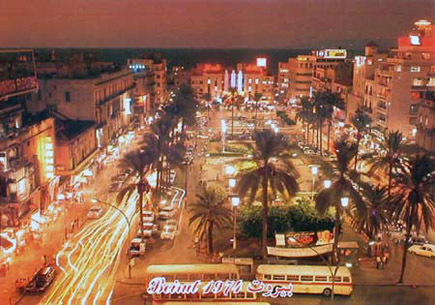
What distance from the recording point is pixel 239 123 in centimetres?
1972

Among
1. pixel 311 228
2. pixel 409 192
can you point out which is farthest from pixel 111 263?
pixel 409 192

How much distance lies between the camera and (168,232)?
7.98 meters

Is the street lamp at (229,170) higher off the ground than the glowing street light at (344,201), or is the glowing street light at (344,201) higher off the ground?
the glowing street light at (344,201)

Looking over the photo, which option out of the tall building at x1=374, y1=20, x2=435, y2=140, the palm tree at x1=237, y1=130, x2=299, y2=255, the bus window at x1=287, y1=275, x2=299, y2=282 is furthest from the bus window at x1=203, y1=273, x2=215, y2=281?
the tall building at x1=374, y1=20, x2=435, y2=140

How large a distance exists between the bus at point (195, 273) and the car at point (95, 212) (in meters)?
3.01

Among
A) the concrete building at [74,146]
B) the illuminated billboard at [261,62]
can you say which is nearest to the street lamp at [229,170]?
the concrete building at [74,146]

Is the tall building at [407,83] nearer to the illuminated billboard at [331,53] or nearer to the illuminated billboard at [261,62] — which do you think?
the illuminated billboard at [331,53]

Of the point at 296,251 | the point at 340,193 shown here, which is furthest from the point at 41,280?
the point at 340,193

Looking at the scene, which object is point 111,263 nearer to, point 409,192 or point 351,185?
point 351,185

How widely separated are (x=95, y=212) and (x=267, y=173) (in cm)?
310

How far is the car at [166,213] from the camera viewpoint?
8.77 metres

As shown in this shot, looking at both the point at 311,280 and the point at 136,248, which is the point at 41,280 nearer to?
the point at 136,248

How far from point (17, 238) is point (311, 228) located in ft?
12.3

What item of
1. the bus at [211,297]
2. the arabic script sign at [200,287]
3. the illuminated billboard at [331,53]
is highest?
the illuminated billboard at [331,53]
